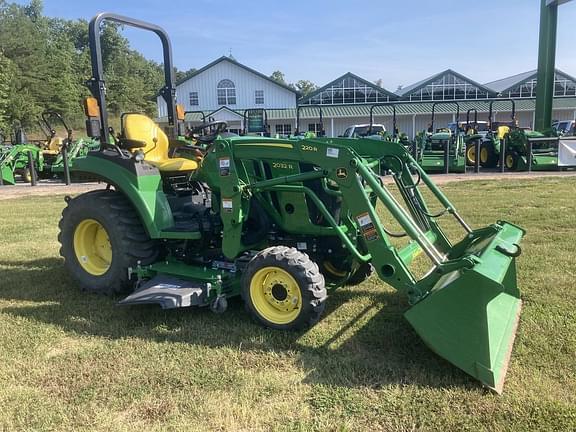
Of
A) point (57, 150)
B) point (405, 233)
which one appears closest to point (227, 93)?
point (57, 150)

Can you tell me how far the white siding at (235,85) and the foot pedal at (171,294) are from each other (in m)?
41.2

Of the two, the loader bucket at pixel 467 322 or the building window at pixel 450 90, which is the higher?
the building window at pixel 450 90

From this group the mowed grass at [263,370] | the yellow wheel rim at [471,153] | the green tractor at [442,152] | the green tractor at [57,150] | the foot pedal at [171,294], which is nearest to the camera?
the mowed grass at [263,370]

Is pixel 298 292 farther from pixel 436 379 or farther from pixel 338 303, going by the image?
pixel 436 379

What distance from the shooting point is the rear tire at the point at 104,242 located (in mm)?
4430

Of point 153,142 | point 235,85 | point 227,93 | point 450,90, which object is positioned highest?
point 235,85

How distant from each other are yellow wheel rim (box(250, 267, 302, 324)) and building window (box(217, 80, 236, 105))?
138 feet

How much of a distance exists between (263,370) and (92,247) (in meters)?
2.60

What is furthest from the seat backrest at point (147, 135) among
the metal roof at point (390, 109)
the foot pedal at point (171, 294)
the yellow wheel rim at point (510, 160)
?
the metal roof at point (390, 109)

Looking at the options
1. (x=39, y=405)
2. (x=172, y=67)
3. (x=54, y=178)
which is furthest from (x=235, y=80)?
(x=39, y=405)

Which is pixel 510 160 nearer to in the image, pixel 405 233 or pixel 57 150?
pixel 405 233

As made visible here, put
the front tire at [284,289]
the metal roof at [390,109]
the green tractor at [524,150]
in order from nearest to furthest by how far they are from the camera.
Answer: the front tire at [284,289] < the green tractor at [524,150] < the metal roof at [390,109]

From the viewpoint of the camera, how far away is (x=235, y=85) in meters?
44.3

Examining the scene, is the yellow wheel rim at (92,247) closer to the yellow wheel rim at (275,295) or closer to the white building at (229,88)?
the yellow wheel rim at (275,295)
